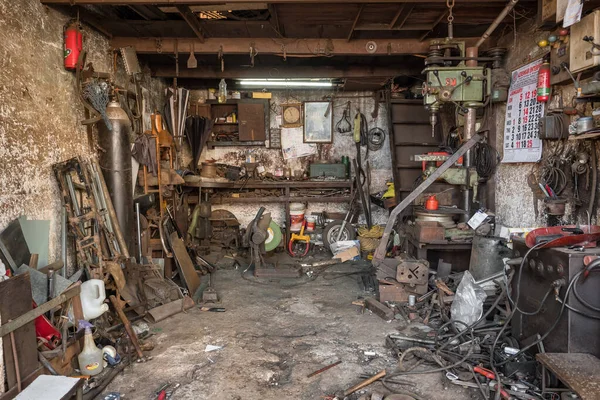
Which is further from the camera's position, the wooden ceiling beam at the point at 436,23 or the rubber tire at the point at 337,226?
the rubber tire at the point at 337,226

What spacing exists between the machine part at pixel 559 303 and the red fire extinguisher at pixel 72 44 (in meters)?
4.31

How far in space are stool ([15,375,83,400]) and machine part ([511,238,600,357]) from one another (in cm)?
289

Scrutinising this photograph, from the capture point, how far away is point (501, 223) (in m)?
4.75

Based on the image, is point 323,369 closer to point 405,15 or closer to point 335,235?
point 405,15

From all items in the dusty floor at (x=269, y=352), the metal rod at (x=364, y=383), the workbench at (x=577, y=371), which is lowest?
the dusty floor at (x=269, y=352)

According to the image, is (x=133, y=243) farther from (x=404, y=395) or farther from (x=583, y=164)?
(x=583, y=164)

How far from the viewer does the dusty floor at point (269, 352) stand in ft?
9.26

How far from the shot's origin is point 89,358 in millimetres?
2939

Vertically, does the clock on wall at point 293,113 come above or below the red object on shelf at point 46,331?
above

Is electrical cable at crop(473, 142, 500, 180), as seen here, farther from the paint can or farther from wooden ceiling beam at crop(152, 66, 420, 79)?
the paint can

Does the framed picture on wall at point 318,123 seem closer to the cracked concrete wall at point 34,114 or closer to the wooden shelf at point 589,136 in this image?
the cracked concrete wall at point 34,114

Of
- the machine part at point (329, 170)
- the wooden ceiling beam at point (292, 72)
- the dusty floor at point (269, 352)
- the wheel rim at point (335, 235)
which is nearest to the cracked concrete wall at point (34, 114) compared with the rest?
the dusty floor at point (269, 352)

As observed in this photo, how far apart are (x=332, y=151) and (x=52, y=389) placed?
6.25 metres

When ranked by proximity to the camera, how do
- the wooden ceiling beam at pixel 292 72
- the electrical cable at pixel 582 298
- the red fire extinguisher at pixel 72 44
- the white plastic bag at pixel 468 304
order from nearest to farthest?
the electrical cable at pixel 582 298 < the white plastic bag at pixel 468 304 < the red fire extinguisher at pixel 72 44 < the wooden ceiling beam at pixel 292 72
